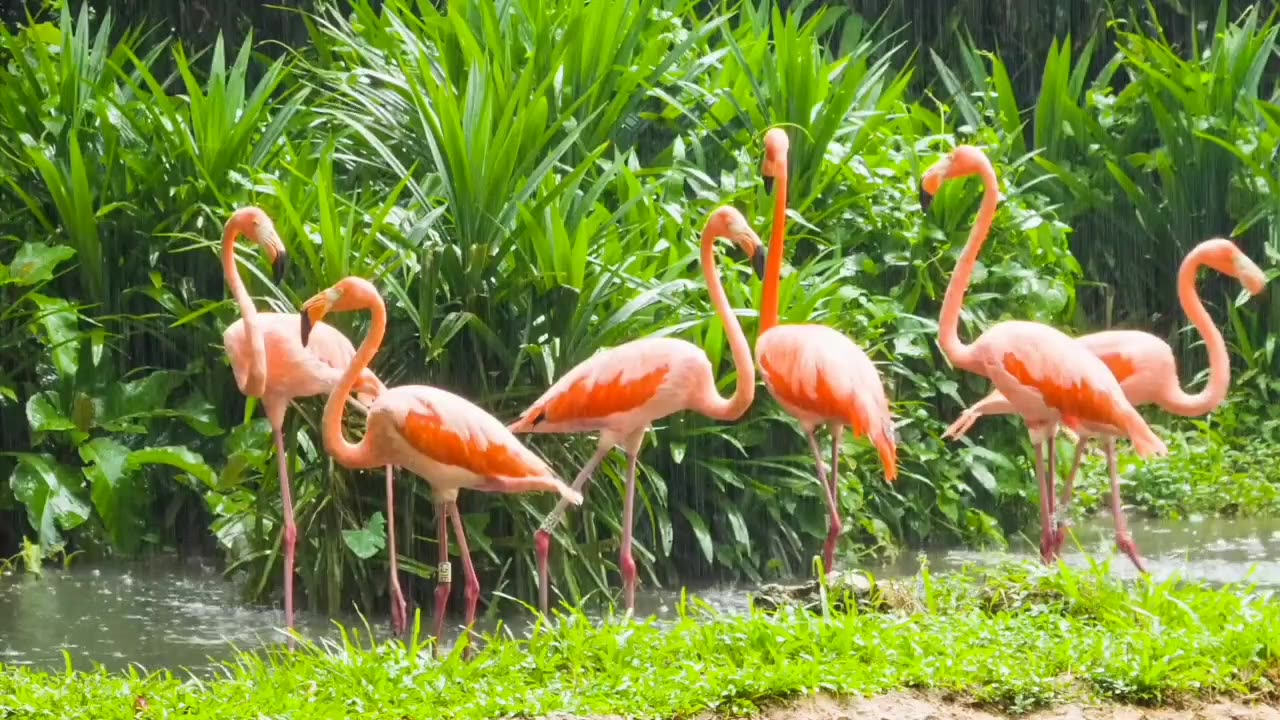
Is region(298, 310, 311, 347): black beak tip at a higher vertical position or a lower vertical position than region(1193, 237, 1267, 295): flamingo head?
lower

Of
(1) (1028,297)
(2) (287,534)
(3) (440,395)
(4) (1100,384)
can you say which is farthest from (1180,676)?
(1) (1028,297)

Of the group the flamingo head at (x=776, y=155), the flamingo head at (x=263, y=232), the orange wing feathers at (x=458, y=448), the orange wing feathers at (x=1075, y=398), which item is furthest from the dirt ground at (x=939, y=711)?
the flamingo head at (x=776, y=155)

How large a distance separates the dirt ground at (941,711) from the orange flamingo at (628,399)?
133 cm

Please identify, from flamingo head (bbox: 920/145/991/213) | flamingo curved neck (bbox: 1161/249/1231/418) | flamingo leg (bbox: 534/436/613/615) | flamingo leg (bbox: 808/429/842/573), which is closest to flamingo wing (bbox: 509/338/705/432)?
flamingo leg (bbox: 534/436/613/615)

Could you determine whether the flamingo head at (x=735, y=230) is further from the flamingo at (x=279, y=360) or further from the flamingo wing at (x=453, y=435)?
the flamingo at (x=279, y=360)

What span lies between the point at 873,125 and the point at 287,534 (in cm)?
364

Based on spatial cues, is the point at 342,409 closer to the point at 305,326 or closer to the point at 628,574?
the point at 305,326

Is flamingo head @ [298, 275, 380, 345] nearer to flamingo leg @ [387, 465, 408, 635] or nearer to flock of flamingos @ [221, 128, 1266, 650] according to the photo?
flock of flamingos @ [221, 128, 1266, 650]

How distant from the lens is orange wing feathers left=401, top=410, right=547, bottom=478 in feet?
18.9

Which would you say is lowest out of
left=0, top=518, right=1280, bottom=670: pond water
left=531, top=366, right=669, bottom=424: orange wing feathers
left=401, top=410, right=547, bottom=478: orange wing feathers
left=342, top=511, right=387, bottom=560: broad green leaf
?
left=0, top=518, right=1280, bottom=670: pond water

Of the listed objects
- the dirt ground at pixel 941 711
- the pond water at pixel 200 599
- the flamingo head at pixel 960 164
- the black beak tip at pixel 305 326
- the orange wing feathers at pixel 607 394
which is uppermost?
the flamingo head at pixel 960 164

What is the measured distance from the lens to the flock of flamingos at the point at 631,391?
19.1 feet

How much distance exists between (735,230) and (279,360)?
5.23ft

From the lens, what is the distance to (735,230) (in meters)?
6.33
